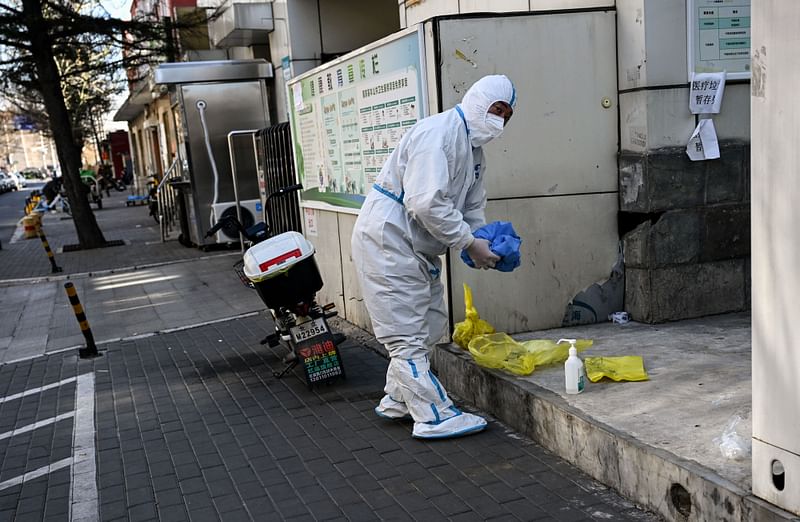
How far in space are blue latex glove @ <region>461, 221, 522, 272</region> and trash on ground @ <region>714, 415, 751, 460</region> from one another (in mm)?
1398

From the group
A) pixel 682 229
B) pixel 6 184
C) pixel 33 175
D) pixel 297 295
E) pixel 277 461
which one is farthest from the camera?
pixel 33 175

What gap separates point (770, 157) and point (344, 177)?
4.82 m

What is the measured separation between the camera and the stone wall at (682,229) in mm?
5551

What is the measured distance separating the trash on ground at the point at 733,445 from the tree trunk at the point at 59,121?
14.3m

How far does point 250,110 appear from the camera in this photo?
585 inches

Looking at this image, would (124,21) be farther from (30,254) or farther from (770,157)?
(770,157)

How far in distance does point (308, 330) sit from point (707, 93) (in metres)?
3.20

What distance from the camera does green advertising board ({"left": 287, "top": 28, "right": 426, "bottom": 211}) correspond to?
575cm

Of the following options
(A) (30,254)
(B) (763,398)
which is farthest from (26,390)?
(A) (30,254)

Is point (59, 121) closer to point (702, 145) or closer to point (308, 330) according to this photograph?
point (308, 330)

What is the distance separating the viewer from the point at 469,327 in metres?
5.36

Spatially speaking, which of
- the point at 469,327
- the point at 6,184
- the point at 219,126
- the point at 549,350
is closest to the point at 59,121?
the point at 219,126

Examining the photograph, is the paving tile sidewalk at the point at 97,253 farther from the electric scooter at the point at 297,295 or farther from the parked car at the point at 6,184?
the parked car at the point at 6,184

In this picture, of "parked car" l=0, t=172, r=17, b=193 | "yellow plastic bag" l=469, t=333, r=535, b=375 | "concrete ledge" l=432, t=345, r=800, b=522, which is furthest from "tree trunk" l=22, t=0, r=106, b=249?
"parked car" l=0, t=172, r=17, b=193
